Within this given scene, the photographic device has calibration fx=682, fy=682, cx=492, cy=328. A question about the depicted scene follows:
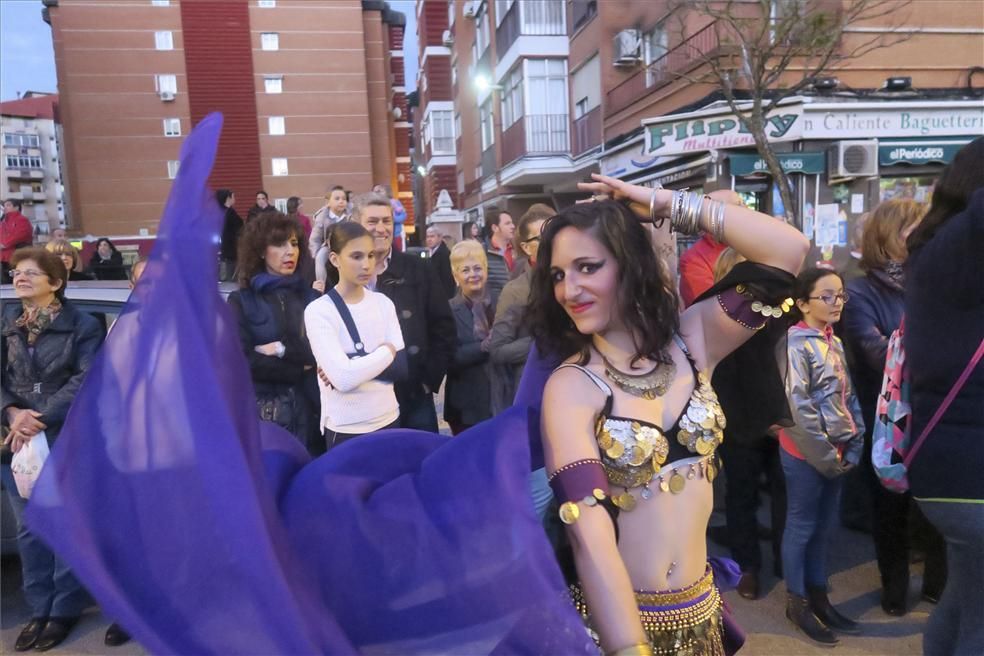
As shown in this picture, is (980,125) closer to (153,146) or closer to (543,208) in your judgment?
(543,208)

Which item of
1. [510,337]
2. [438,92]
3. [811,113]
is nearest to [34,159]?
[438,92]

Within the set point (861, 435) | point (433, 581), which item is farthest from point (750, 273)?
point (861, 435)

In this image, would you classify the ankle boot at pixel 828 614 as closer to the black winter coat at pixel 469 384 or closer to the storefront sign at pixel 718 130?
the black winter coat at pixel 469 384

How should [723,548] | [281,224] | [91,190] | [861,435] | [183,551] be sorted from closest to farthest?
[183,551] → [861,435] → [281,224] → [723,548] → [91,190]

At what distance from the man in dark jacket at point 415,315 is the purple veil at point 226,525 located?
8.27 feet

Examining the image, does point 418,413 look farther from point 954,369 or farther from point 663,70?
point 663,70

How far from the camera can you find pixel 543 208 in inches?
167

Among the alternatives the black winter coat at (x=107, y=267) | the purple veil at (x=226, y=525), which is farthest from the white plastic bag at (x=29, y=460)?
the black winter coat at (x=107, y=267)

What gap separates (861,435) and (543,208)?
2.15 metres

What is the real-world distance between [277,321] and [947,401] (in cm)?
286

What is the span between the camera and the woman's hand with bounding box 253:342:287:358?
3.39m

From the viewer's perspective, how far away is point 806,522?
129 inches

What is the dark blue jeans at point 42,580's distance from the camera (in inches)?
132

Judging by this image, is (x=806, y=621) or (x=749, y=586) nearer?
(x=806, y=621)
